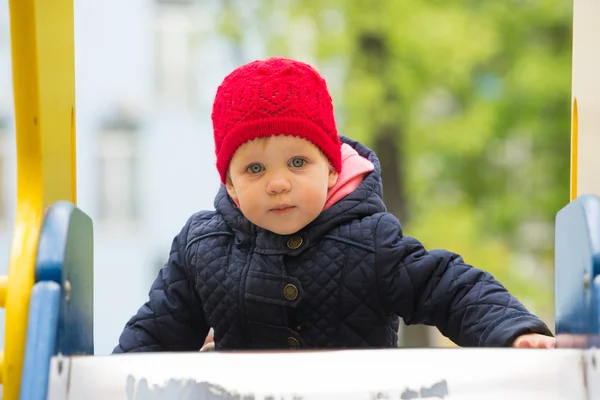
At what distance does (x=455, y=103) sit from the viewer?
6754mm

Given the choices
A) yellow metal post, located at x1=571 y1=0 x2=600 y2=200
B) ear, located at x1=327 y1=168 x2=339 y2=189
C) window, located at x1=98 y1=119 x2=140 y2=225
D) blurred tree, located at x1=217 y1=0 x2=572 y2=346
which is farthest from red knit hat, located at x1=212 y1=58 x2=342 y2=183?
window, located at x1=98 y1=119 x2=140 y2=225

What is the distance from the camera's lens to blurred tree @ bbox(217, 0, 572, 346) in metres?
6.03

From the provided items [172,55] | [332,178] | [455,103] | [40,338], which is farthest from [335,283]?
[172,55]

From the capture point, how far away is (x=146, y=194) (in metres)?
8.03

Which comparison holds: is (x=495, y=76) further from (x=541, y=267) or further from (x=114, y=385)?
(x=114, y=385)

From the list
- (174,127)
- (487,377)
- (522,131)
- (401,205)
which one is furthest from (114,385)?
(174,127)

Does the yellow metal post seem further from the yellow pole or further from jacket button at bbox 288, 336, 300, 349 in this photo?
the yellow pole

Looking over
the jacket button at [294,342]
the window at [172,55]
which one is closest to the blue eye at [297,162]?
the jacket button at [294,342]

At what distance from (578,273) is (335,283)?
430 mm

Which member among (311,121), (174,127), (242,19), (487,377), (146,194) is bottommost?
(487,377)

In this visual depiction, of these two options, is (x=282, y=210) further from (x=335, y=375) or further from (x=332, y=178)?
(x=335, y=375)

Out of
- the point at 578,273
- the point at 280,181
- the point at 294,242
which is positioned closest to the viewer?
the point at 578,273

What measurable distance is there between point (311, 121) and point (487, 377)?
1.73 feet

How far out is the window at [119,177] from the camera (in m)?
8.16
